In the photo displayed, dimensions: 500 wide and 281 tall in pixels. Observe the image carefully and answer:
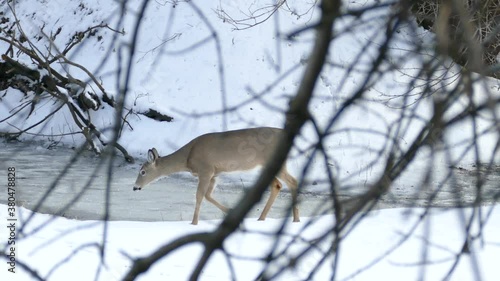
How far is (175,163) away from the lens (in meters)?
10.7

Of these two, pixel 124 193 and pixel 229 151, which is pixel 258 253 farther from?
pixel 124 193

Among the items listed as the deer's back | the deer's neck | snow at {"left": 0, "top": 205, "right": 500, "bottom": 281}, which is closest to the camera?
snow at {"left": 0, "top": 205, "right": 500, "bottom": 281}

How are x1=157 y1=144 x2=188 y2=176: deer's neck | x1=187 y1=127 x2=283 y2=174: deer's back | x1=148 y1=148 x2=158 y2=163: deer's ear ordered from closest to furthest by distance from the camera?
x1=187 y1=127 x2=283 y2=174: deer's back
x1=157 y1=144 x2=188 y2=176: deer's neck
x1=148 y1=148 x2=158 y2=163: deer's ear

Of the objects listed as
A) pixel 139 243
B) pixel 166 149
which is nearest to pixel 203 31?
pixel 166 149

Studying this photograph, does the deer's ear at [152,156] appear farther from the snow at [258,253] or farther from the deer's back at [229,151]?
the snow at [258,253]

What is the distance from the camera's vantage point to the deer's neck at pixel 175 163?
10628mm

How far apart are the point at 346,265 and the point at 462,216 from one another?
4152 millimetres

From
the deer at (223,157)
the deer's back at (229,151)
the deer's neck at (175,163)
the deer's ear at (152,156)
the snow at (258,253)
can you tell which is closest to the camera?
the snow at (258,253)

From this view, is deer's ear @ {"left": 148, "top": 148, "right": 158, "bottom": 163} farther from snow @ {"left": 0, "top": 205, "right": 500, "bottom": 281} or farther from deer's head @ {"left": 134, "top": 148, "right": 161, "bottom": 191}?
snow @ {"left": 0, "top": 205, "right": 500, "bottom": 281}

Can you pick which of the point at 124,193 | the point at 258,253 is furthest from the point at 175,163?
the point at 258,253

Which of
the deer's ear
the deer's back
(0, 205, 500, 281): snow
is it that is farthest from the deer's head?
(0, 205, 500, 281): snow

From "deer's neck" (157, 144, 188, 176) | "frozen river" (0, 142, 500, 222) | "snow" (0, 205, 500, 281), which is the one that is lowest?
"snow" (0, 205, 500, 281)

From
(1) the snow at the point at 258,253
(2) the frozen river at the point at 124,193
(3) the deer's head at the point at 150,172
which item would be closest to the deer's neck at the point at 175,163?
(3) the deer's head at the point at 150,172

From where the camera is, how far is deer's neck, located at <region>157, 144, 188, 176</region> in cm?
1063
